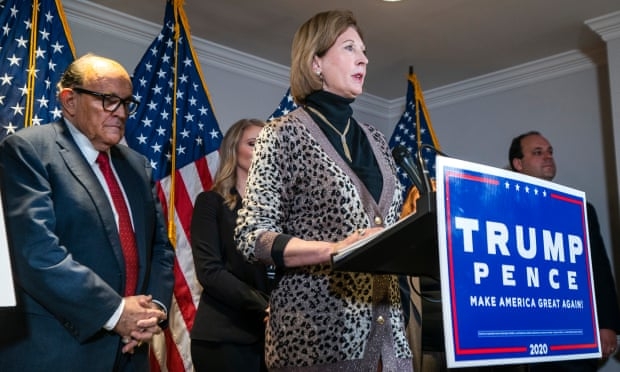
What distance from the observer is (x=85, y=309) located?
1.65m

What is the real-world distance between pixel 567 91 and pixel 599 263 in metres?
1.60

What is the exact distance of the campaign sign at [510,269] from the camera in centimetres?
98

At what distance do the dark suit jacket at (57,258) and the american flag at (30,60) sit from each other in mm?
1280

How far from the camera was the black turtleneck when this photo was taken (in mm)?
1367

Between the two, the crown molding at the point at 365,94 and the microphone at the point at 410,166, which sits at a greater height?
the crown molding at the point at 365,94

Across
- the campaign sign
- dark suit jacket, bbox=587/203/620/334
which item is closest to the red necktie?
the campaign sign

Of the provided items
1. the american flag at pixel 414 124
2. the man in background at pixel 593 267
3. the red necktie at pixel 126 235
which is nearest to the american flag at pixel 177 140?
the red necktie at pixel 126 235

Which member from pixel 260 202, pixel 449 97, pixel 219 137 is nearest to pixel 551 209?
pixel 260 202

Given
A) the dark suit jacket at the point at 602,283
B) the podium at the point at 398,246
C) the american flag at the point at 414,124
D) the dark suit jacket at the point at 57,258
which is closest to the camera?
the podium at the point at 398,246

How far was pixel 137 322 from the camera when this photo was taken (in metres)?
1.75

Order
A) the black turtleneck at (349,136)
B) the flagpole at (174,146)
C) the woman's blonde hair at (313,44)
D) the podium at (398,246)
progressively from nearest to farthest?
the podium at (398,246)
the black turtleneck at (349,136)
the woman's blonde hair at (313,44)
the flagpole at (174,146)

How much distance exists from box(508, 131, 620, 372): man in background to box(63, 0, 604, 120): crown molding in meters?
0.94

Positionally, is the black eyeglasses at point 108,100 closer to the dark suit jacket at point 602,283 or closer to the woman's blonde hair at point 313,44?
the woman's blonde hair at point 313,44

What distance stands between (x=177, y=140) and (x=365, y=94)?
2.51 meters
